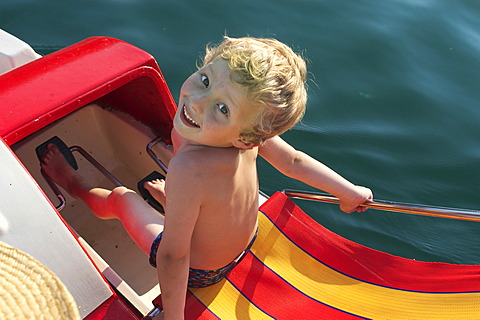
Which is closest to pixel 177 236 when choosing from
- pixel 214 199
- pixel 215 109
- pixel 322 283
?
pixel 214 199

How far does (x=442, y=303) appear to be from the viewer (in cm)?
184

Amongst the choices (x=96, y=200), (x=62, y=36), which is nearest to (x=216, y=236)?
(x=96, y=200)

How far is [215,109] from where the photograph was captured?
1.50 meters

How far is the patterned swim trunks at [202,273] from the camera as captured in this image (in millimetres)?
1817

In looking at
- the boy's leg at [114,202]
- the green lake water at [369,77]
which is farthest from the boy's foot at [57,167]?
the green lake water at [369,77]

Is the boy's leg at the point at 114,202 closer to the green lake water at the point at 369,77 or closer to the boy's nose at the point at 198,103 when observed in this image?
the boy's nose at the point at 198,103

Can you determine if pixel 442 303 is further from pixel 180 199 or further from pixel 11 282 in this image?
pixel 11 282

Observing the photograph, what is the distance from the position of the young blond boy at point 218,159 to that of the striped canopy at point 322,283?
4.4 inches

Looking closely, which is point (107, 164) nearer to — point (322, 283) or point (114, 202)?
point (114, 202)

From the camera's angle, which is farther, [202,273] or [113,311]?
[202,273]

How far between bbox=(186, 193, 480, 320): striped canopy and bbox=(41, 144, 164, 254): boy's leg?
29 cm

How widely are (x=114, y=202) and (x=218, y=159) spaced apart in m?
0.70

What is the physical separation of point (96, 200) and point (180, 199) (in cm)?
77

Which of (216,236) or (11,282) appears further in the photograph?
(216,236)
